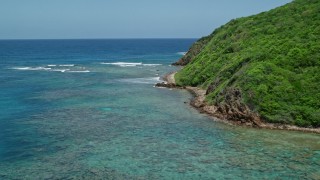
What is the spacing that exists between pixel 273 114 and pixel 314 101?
5.38m

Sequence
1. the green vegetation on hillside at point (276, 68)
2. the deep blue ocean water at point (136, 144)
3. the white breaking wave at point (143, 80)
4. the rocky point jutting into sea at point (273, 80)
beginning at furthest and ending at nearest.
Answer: the white breaking wave at point (143, 80)
the green vegetation on hillside at point (276, 68)
the rocky point jutting into sea at point (273, 80)
the deep blue ocean water at point (136, 144)

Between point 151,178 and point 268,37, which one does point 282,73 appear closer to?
point 268,37

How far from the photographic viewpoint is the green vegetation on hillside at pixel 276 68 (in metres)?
43.0

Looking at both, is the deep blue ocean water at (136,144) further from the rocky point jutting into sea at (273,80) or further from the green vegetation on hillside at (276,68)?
the green vegetation on hillside at (276,68)

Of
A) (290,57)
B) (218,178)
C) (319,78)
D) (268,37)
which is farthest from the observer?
(268,37)

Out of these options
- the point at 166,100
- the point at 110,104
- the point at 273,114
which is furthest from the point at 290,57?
the point at 110,104

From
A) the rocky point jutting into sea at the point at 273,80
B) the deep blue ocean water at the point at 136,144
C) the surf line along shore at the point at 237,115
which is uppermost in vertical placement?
the rocky point jutting into sea at the point at 273,80

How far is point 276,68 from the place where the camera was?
4806cm

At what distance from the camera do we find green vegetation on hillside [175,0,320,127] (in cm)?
4300

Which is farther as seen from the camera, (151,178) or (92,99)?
Answer: (92,99)

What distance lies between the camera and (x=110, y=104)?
54.3 meters

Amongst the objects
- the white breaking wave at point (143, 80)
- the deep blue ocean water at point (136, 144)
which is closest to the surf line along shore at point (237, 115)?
the deep blue ocean water at point (136, 144)

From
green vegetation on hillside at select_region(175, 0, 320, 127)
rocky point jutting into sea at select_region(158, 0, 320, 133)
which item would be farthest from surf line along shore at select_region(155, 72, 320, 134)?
green vegetation on hillside at select_region(175, 0, 320, 127)

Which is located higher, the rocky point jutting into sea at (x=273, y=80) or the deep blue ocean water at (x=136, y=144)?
the rocky point jutting into sea at (x=273, y=80)
